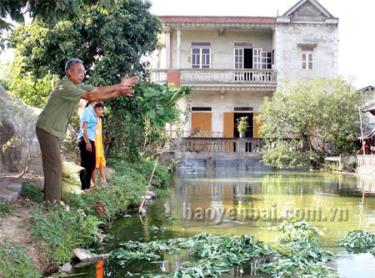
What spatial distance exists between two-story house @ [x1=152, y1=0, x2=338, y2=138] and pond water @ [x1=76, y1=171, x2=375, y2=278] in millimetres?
13285

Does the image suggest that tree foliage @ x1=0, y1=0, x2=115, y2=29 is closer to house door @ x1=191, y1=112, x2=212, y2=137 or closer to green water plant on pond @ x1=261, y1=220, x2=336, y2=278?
green water plant on pond @ x1=261, y1=220, x2=336, y2=278

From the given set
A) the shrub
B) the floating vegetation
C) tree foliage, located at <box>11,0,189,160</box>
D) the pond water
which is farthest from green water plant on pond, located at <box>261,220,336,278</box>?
tree foliage, located at <box>11,0,189,160</box>

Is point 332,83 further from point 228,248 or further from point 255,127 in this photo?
point 228,248

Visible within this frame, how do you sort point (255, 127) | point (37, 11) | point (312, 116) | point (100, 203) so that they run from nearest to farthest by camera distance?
point (37, 11) → point (100, 203) → point (312, 116) → point (255, 127)

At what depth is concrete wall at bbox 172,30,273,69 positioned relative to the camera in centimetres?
3009

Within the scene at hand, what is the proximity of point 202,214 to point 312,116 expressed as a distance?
13.8 metres

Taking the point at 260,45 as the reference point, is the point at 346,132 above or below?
below


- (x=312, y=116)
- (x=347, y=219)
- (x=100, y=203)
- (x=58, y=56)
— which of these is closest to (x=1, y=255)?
(x=100, y=203)

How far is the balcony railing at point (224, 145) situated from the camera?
86.0 ft

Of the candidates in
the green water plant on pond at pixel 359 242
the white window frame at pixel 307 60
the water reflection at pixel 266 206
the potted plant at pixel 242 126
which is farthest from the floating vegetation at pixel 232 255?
the white window frame at pixel 307 60

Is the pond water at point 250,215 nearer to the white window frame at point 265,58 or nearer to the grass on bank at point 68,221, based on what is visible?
the grass on bank at point 68,221

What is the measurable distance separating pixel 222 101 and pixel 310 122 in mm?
7519

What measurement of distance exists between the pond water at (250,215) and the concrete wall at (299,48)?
47.2 ft

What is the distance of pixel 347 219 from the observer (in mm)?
9422
